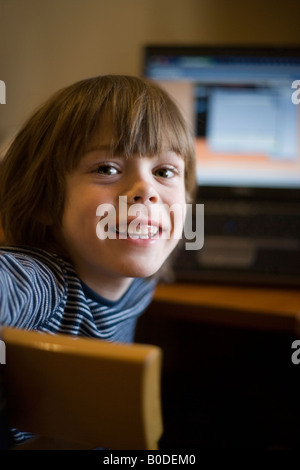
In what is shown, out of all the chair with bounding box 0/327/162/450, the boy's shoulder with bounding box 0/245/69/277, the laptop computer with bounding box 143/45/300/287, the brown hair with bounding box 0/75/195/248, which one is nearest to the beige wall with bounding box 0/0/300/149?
the laptop computer with bounding box 143/45/300/287

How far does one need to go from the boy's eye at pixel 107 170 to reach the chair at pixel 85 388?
23 cm

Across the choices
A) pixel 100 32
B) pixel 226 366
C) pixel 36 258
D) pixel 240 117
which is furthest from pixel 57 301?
pixel 100 32

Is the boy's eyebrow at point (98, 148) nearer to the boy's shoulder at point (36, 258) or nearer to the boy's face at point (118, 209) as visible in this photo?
the boy's face at point (118, 209)

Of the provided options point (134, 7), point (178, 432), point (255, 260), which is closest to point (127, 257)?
point (255, 260)

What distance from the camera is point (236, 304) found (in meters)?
0.72

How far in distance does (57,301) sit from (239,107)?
1.95ft

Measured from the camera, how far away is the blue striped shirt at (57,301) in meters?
0.45

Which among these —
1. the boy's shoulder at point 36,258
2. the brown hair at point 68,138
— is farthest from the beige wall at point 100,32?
the boy's shoulder at point 36,258

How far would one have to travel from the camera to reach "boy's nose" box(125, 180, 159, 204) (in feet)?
1.83

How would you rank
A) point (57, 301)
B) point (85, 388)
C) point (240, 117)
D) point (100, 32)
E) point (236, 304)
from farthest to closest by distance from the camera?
point (100, 32) < point (240, 117) < point (236, 304) < point (57, 301) < point (85, 388)

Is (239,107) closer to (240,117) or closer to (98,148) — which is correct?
(240,117)

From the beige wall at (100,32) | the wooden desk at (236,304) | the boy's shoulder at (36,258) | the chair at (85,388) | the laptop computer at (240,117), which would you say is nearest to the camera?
the chair at (85,388)

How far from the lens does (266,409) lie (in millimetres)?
987

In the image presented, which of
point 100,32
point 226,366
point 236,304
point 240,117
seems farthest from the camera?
point 100,32
